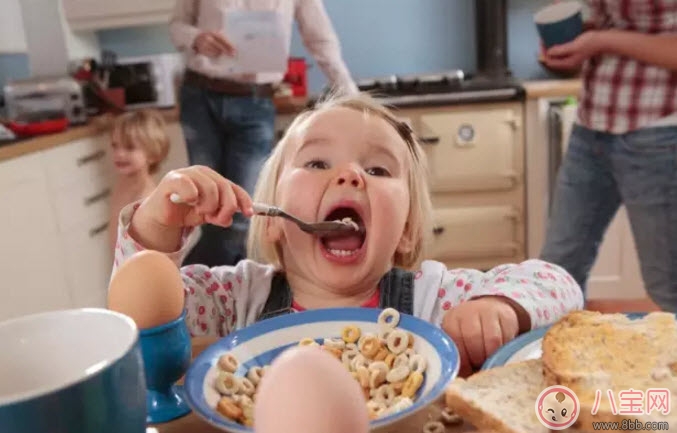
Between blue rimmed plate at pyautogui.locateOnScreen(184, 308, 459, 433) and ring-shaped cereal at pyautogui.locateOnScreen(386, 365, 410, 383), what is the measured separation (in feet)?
0.05

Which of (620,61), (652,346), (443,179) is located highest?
(620,61)

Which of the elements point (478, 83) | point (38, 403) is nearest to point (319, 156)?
point (38, 403)

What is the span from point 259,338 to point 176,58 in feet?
7.04

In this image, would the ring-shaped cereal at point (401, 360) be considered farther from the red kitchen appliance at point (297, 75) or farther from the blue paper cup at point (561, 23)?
the red kitchen appliance at point (297, 75)

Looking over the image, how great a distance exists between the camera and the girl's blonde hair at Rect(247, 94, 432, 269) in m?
0.84

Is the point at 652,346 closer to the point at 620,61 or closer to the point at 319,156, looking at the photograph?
the point at 319,156

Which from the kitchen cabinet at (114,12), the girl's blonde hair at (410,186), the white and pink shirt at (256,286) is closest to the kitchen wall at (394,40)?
the kitchen cabinet at (114,12)

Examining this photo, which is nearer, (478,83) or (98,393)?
(98,393)

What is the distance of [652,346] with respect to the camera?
485mm

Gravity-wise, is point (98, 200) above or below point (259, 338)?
below

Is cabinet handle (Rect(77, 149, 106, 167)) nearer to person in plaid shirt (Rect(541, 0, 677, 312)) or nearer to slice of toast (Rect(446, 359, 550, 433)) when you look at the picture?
person in plaid shirt (Rect(541, 0, 677, 312))

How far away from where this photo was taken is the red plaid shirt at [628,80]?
126cm

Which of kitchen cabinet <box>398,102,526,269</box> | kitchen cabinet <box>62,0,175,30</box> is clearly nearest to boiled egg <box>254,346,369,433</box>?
kitchen cabinet <box>398,102,526,269</box>

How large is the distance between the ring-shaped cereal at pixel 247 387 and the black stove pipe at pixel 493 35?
2.28 meters
